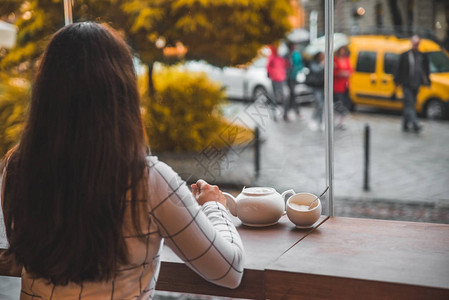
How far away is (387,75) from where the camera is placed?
9320 millimetres

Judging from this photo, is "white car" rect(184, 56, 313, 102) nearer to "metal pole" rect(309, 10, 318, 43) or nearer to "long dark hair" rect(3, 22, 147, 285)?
"metal pole" rect(309, 10, 318, 43)

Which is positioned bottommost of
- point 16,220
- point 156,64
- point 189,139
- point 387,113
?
point 387,113

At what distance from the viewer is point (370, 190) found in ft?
18.4

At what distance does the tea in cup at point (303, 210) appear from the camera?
1.55 meters

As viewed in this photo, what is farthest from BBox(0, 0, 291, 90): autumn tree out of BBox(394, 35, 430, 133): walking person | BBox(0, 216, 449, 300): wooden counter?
BBox(0, 216, 449, 300): wooden counter

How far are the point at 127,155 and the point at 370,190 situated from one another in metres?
4.93

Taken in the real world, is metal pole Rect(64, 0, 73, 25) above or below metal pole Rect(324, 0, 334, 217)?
above

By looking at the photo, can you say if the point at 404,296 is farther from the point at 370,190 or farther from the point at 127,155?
the point at 370,190

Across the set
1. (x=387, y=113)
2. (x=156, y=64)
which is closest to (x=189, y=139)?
(x=156, y=64)

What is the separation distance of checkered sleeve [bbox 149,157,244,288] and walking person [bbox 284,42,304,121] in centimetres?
773

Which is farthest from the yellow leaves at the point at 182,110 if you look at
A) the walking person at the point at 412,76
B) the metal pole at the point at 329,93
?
the metal pole at the point at 329,93

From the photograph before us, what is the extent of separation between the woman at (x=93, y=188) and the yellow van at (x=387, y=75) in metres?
8.62

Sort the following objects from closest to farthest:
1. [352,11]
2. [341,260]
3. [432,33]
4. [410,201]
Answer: [341,260]
[410,201]
[432,33]
[352,11]

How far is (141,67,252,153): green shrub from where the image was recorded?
6.32 m
